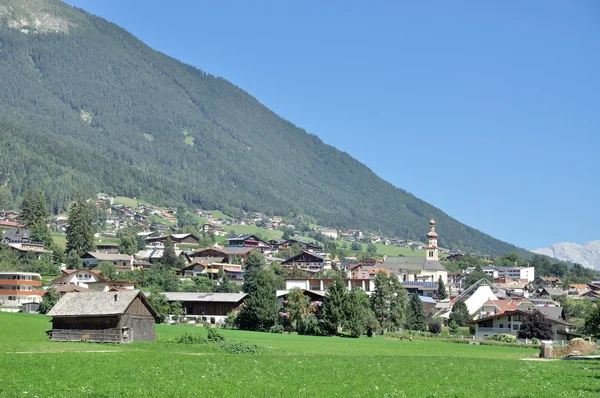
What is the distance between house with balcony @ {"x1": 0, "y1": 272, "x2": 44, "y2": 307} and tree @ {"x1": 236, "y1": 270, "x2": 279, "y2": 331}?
2921 centimetres

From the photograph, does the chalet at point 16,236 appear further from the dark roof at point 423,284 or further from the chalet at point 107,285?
the dark roof at point 423,284

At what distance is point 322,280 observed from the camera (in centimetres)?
11481

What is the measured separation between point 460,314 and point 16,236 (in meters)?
79.2

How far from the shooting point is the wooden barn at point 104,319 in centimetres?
5316

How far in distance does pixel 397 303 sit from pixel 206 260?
73.5 metres

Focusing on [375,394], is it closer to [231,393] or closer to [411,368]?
[231,393]

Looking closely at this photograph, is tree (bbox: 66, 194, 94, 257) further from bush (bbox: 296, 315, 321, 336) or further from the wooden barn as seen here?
the wooden barn

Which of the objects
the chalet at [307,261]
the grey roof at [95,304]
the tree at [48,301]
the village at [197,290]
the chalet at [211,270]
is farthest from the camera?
the chalet at [307,261]

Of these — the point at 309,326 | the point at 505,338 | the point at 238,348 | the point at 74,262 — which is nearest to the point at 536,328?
the point at 505,338

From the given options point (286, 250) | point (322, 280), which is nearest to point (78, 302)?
point (322, 280)

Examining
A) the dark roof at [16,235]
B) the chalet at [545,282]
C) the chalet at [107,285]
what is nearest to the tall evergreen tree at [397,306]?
the chalet at [107,285]

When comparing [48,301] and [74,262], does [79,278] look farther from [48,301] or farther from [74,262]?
[48,301]

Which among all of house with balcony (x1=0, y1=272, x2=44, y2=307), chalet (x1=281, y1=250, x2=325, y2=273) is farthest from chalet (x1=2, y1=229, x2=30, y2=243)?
chalet (x1=281, y1=250, x2=325, y2=273)

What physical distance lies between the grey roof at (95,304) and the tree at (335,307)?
2423cm
